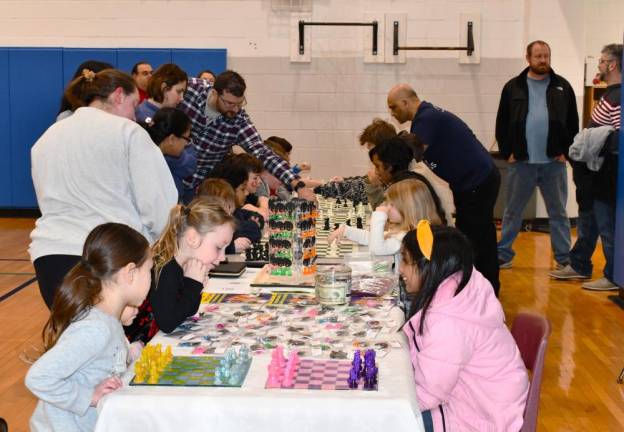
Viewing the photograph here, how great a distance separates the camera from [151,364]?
217 cm

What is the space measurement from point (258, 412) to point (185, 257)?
2.84ft

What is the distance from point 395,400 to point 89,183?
59.3 inches

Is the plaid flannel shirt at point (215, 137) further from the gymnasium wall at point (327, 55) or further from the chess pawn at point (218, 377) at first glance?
the gymnasium wall at point (327, 55)

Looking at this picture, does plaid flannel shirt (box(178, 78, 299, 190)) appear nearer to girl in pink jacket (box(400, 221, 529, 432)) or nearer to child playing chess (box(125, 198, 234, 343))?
child playing chess (box(125, 198, 234, 343))

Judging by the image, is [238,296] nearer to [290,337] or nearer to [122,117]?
[290,337]

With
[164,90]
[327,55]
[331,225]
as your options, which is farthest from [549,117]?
[164,90]

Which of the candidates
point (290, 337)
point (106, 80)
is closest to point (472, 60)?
point (106, 80)

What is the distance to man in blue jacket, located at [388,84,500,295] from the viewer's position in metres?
5.20

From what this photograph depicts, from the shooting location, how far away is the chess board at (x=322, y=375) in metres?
2.11

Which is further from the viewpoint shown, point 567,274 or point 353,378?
point 567,274

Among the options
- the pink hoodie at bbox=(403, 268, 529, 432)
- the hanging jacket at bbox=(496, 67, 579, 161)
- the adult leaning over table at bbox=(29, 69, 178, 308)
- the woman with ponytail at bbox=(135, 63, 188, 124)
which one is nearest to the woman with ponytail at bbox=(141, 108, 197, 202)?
the woman with ponytail at bbox=(135, 63, 188, 124)

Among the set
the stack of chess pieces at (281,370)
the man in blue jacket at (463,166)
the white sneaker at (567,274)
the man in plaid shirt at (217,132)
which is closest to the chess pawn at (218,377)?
the stack of chess pieces at (281,370)

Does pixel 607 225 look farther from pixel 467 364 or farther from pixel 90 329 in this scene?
pixel 90 329

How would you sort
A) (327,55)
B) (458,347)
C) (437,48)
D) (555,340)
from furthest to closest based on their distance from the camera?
(327,55) < (437,48) < (555,340) < (458,347)
